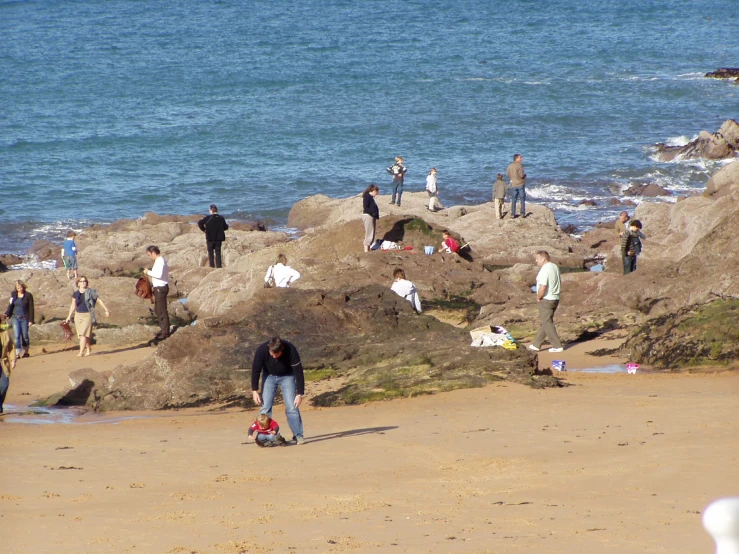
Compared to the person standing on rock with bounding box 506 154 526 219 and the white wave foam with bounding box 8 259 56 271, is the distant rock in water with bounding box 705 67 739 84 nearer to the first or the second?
the person standing on rock with bounding box 506 154 526 219

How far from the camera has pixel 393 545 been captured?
641 centimetres

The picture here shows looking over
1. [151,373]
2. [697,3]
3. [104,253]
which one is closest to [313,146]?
[104,253]

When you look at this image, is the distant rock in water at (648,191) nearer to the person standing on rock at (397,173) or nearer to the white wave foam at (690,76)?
the person standing on rock at (397,173)

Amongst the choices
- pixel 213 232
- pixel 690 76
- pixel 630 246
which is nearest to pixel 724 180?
pixel 630 246

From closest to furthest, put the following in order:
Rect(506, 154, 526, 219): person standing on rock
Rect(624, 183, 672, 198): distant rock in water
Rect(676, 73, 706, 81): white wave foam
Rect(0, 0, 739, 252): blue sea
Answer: Rect(506, 154, 526, 219): person standing on rock → Rect(624, 183, 672, 198): distant rock in water → Rect(0, 0, 739, 252): blue sea → Rect(676, 73, 706, 81): white wave foam

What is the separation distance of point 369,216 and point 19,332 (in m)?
7.01

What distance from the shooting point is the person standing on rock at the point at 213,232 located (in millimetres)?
21656

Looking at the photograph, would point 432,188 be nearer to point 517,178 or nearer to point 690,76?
point 517,178

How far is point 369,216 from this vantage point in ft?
65.6

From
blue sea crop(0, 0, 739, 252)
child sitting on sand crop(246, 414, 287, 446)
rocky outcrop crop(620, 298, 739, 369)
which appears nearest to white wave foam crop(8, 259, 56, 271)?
blue sea crop(0, 0, 739, 252)

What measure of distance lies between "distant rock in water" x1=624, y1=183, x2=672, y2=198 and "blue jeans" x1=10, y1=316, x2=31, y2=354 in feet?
80.1

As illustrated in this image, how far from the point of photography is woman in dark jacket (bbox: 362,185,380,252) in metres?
19.7

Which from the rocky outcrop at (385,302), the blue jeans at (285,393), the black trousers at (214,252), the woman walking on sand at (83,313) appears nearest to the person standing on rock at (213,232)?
the black trousers at (214,252)

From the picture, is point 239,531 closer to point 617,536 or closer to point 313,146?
point 617,536
